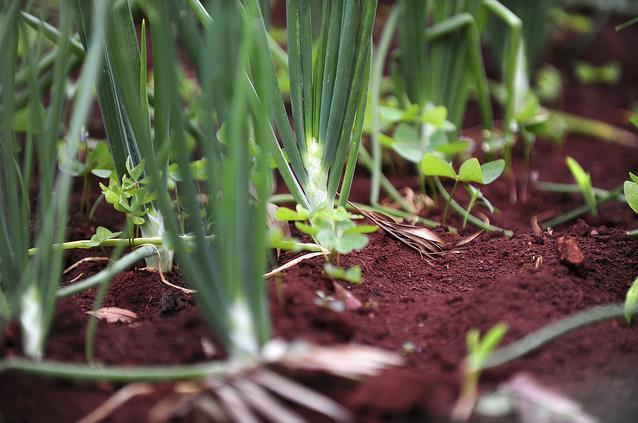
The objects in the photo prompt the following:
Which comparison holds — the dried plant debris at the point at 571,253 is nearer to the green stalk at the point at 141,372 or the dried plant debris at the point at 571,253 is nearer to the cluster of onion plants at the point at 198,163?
the cluster of onion plants at the point at 198,163

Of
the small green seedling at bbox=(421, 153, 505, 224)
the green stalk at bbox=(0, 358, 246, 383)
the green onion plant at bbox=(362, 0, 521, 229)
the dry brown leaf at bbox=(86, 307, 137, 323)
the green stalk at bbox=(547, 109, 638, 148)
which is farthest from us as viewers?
the green stalk at bbox=(547, 109, 638, 148)

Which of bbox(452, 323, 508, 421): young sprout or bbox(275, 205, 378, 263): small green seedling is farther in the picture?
bbox(275, 205, 378, 263): small green seedling

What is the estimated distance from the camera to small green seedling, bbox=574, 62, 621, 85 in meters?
2.65

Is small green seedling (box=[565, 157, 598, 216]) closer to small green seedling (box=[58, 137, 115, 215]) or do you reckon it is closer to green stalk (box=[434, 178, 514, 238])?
green stalk (box=[434, 178, 514, 238])

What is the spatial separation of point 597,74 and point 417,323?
1.85 metres

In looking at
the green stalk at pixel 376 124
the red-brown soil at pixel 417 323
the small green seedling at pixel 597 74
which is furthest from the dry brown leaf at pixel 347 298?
the small green seedling at pixel 597 74

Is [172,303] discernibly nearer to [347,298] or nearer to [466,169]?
[347,298]

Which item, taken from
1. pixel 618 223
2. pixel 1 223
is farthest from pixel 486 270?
pixel 1 223

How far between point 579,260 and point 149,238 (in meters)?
0.73

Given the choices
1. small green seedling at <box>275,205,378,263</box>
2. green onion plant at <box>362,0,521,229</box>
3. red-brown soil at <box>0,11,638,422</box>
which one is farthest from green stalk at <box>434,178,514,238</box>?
small green seedling at <box>275,205,378,263</box>

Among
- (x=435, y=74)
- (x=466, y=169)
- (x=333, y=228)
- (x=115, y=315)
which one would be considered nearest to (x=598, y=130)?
(x=435, y=74)

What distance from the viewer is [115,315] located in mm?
1273

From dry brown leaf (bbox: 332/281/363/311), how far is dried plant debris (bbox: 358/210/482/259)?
10.9 inches

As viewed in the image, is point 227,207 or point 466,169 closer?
point 227,207
